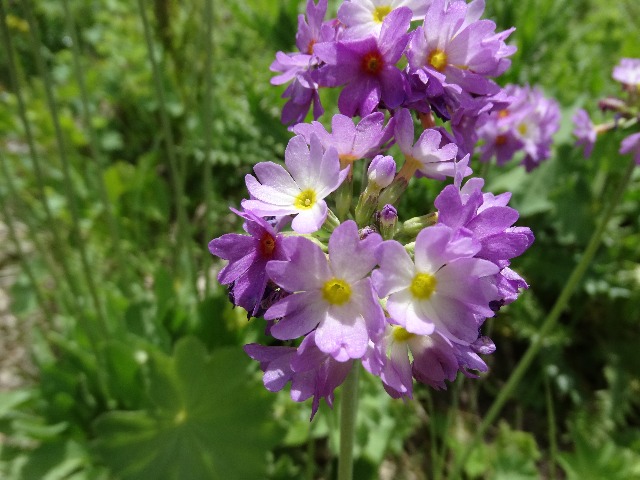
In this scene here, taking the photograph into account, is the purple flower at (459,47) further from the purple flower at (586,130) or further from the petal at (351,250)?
the purple flower at (586,130)

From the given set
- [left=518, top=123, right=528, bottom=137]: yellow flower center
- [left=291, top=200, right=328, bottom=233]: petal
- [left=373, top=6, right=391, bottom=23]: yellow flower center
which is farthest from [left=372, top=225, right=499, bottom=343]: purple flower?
[left=518, top=123, right=528, bottom=137]: yellow flower center

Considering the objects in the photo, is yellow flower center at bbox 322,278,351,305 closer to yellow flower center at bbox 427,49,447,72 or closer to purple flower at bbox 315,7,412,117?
purple flower at bbox 315,7,412,117

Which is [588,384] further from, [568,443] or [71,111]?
[71,111]

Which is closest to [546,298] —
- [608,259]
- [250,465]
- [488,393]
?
[608,259]

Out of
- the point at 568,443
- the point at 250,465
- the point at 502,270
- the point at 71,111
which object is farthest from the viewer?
the point at 71,111

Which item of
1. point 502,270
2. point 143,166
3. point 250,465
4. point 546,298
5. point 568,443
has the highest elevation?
point 502,270

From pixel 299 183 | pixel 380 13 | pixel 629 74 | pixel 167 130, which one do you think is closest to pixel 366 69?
pixel 380 13
